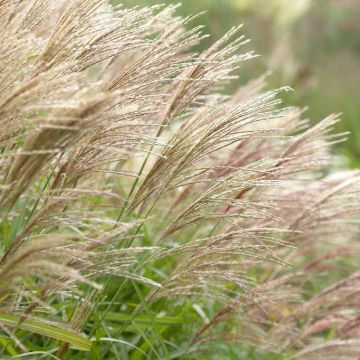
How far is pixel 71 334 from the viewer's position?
7.14 feet

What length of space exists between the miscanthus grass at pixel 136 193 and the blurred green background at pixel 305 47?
358 centimetres

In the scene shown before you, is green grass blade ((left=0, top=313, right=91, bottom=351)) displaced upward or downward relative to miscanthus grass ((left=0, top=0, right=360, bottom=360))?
downward

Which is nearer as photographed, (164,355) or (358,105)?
(164,355)

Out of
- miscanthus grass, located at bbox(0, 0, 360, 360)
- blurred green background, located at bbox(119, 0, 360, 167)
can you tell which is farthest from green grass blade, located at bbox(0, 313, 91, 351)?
blurred green background, located at bbox(119, 0, 360, 167)

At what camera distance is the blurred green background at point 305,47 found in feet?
28.4

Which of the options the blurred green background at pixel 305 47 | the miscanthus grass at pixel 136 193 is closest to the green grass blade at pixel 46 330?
the miscanthus grass at pixel 136 193

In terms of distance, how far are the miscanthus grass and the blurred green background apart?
3576 millimetres

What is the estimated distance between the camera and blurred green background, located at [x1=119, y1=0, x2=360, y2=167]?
8.66 m

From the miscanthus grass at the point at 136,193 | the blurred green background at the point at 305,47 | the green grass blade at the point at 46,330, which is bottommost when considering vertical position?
the green grass blade at the point at 46,330

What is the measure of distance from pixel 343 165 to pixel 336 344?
435cm

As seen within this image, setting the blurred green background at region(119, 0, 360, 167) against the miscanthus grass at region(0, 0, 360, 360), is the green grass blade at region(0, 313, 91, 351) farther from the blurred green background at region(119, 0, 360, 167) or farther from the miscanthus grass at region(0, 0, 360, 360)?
the blurred green background at region(119, 0, 360, 167)

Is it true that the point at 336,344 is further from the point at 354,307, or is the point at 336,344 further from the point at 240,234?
the point at 240,234

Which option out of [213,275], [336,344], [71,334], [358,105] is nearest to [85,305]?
[71,334]

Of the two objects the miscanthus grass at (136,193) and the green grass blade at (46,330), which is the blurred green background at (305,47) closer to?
the miscanthus grass at (136,193)
